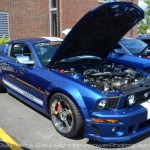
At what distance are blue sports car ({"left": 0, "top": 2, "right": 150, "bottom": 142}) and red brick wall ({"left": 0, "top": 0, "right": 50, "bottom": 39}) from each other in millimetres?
10113

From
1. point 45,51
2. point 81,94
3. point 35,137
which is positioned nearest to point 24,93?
point 45,51

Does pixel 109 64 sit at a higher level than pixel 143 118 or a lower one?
higher

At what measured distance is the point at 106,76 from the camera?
15.6 feet

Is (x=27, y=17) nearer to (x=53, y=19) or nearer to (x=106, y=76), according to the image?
(x=53, y=19)

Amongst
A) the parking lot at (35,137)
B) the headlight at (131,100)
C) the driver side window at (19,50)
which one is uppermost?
the driver side window at (19,50)

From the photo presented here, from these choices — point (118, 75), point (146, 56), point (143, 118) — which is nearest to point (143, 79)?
point (118, 75)

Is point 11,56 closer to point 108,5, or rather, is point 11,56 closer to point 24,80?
point 24,80

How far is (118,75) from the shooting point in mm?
4770

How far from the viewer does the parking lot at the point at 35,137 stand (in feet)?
13.8

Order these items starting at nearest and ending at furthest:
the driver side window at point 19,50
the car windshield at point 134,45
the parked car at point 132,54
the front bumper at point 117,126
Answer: the front bumper at point 117,126 → the driver side window at point 19,50 → the parked car at point 132,54 → the car windshield at point 134,45

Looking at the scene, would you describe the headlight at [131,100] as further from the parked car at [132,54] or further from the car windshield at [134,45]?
the car windshield at [134,45]

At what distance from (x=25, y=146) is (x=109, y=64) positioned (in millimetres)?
2301

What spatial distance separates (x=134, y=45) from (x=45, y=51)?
11.8 ft

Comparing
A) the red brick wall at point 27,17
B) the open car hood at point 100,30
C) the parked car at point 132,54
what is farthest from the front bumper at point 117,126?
the red brick wall at point 27,17
